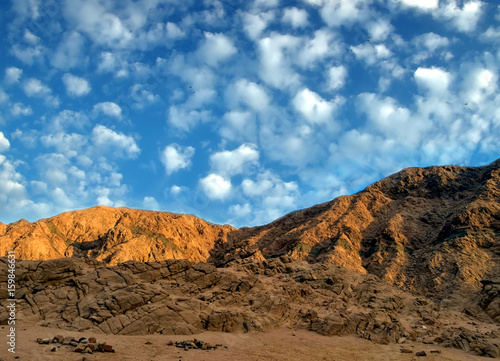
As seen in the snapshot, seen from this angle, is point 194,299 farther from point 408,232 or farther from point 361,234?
point 408,232

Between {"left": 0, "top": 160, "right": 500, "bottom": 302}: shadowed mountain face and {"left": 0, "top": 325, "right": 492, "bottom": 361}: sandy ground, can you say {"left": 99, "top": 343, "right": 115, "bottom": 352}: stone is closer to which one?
{"left": 0, "top": 325, "right": 492, "bottom": 361}: sandy ground

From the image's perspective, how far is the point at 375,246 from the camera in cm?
4384

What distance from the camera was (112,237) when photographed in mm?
44531

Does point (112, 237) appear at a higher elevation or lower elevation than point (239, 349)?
higher

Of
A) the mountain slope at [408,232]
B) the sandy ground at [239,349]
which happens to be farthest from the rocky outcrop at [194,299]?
the mountain slope at [408,232]

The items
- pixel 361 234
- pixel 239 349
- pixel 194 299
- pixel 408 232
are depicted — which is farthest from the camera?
pixel 361 234

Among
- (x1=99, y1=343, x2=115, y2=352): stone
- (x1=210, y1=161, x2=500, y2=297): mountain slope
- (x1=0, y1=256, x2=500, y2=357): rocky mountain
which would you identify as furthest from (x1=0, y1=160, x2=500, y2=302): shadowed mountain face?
(x1=99, y1=343, x2=115, y2=352): stone

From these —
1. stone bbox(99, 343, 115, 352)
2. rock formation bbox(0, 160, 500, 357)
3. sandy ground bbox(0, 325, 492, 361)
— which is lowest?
sandy ground bbox(0, 325, 492, 361)

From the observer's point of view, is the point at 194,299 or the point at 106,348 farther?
the point at 194,299

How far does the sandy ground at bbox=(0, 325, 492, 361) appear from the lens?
13.0m

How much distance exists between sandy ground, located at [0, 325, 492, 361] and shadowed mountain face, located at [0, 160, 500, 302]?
18328 millimetres

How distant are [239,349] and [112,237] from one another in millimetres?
33157

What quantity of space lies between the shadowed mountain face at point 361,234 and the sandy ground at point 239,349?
18328 mm

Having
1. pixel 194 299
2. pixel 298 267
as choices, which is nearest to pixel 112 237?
pixel 298 267
